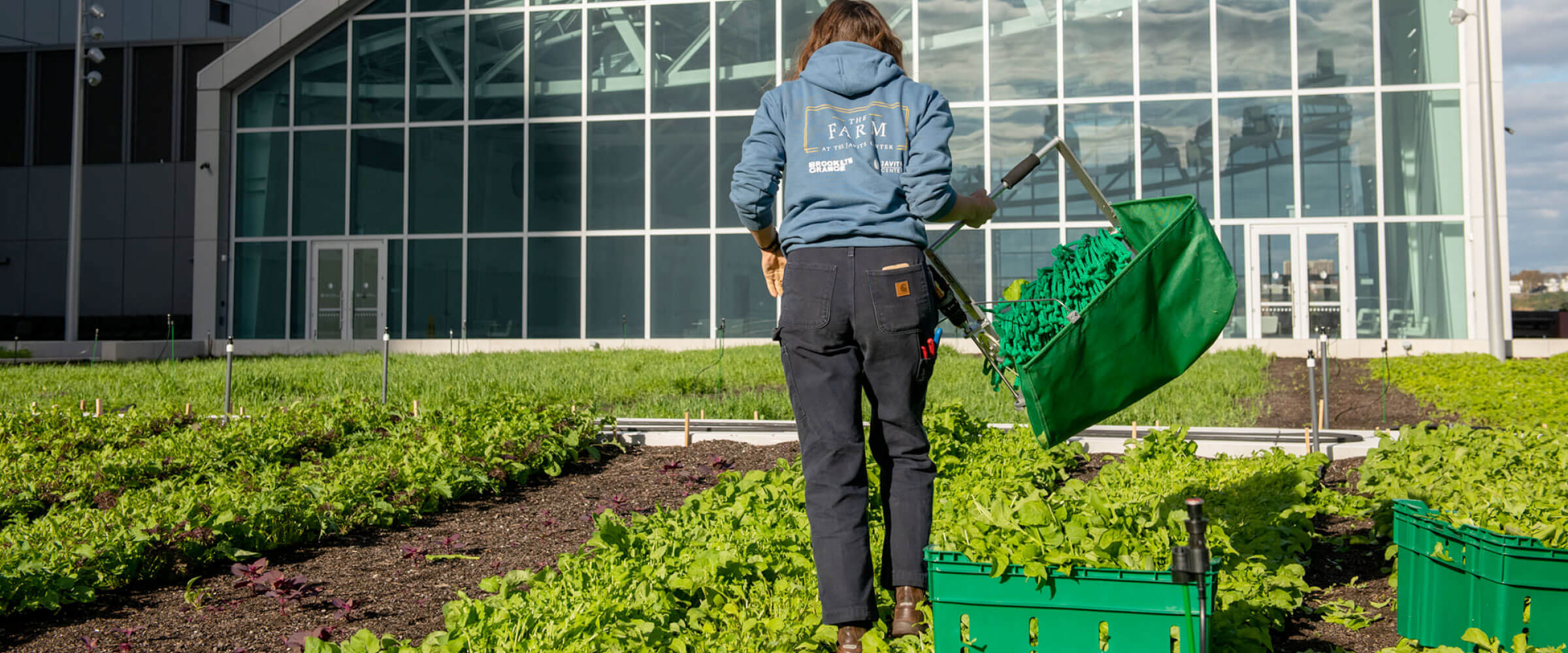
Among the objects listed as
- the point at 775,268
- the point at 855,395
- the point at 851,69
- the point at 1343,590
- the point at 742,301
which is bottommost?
the point at 1343,590

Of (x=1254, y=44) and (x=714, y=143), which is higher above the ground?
(x=1254, y=44)

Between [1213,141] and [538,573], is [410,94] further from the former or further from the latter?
[538,573]

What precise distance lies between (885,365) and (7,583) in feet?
9.95

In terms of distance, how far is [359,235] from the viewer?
21.2 m

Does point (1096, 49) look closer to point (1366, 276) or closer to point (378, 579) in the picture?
point (1366, 276)

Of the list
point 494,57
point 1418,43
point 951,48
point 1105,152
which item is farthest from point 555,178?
point 1418,43

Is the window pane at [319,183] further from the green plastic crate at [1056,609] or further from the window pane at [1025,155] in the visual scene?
the green plastic crate at [1056,609]

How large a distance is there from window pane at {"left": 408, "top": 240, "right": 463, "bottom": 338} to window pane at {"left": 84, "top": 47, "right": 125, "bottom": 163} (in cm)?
1491

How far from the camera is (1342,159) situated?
725 inches

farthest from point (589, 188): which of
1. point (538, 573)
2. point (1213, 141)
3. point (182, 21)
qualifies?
point (182, 21)

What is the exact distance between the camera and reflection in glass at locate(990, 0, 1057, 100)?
1948 cm

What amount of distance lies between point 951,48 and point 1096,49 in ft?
8.39

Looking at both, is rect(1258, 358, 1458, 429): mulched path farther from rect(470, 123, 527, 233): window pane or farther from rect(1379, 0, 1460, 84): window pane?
rect(470, 123, 527, 233): window pane

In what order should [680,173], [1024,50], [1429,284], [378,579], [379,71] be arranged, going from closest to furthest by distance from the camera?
1. [378,579]
2. [1429,284]
3. [1024,50]
4. [680,173]
5. [379,71]
